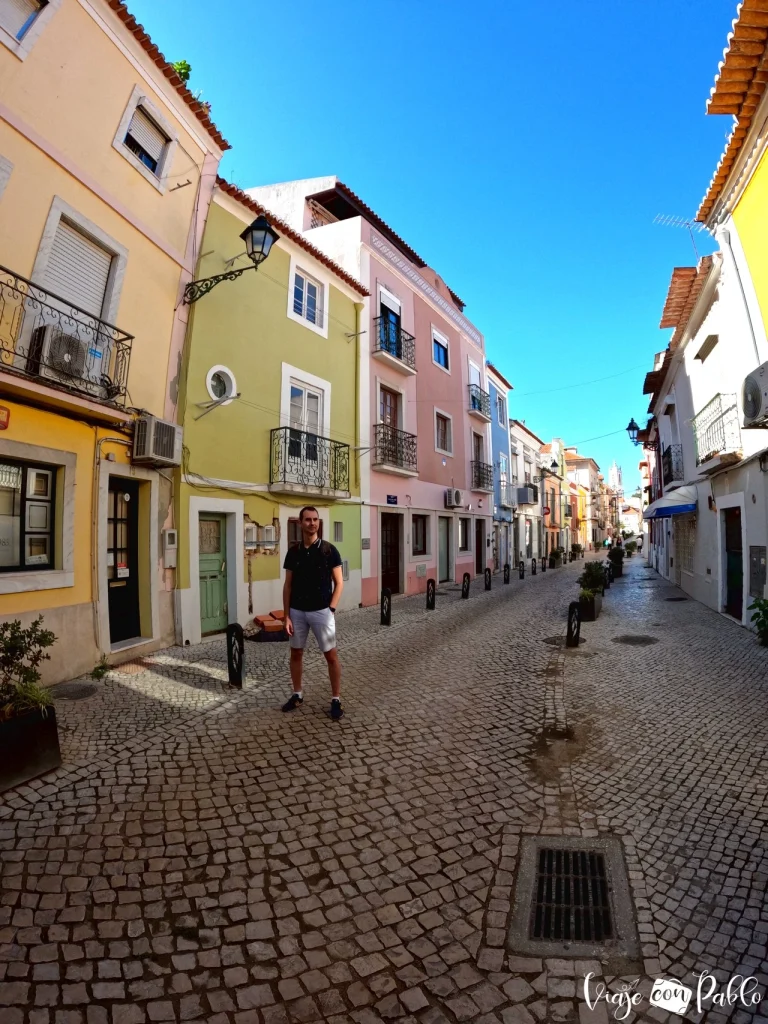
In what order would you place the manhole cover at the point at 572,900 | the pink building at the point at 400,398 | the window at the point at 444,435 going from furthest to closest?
the window at the point at 444,435 → the pink building at the point at 400,398 → the manhole cover at the point at 572,900

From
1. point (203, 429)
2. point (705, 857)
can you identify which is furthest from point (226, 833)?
point (203, 429)

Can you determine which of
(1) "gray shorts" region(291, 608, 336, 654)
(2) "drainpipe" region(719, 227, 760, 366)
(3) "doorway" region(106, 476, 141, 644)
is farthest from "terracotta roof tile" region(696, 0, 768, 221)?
(3) "doorway" region(106, 476, 141, 644)

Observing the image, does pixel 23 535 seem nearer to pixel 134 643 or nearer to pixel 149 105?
pixel 134 643

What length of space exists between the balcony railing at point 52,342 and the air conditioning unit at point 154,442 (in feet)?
1.56

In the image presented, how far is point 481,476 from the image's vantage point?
2047 cm

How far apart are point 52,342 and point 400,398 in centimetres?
1059

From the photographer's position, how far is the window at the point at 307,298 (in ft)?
36.7

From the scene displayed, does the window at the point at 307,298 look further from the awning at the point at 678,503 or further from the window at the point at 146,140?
the awning at the point at 678,503

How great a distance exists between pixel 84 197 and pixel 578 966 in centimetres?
896

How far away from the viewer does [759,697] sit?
17.5 feet

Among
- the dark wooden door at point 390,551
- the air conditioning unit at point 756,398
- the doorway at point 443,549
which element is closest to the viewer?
the air conditioning unit at point 756,398

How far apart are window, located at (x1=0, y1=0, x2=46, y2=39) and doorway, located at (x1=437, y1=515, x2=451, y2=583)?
47.4 feet

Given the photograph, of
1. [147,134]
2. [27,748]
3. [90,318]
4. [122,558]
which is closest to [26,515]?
[122,558]

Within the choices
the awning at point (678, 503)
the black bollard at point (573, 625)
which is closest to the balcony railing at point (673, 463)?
the awning at point (678, 503)
